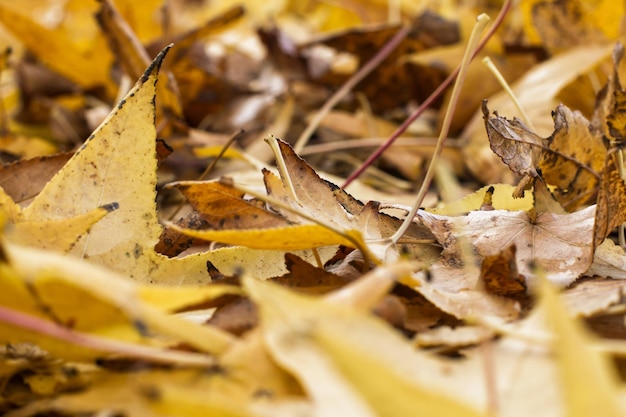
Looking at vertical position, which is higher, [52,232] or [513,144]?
[513,144]

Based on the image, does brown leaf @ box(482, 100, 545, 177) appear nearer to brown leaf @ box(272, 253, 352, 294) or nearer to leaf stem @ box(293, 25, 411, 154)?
brown leaf @ box(272, 253, 352, 294)

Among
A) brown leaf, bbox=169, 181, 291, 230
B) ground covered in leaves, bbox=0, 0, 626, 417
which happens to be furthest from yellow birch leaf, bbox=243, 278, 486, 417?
brown leaf, bbox=169, 181, 291, 230

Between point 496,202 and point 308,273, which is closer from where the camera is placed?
point 308,273

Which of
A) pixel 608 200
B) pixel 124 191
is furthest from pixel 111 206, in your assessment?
pixel 608 200

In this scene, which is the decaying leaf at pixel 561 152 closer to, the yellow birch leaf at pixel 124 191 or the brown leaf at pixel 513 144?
the brown leaf at pixel 513 144

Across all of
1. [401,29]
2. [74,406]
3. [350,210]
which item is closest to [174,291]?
[74,406]

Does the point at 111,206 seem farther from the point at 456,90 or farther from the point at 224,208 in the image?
the point at 456,90

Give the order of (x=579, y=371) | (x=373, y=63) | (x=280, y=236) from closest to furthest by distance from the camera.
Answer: (x=579, y=371) < (x=280, y=236) < (x=373, y=63)

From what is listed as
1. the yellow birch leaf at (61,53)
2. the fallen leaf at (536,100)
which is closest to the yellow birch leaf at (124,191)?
the fallen leaf at (536,100)

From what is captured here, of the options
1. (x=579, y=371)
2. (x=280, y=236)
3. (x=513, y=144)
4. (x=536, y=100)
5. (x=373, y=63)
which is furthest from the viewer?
(x=373, y=63)
